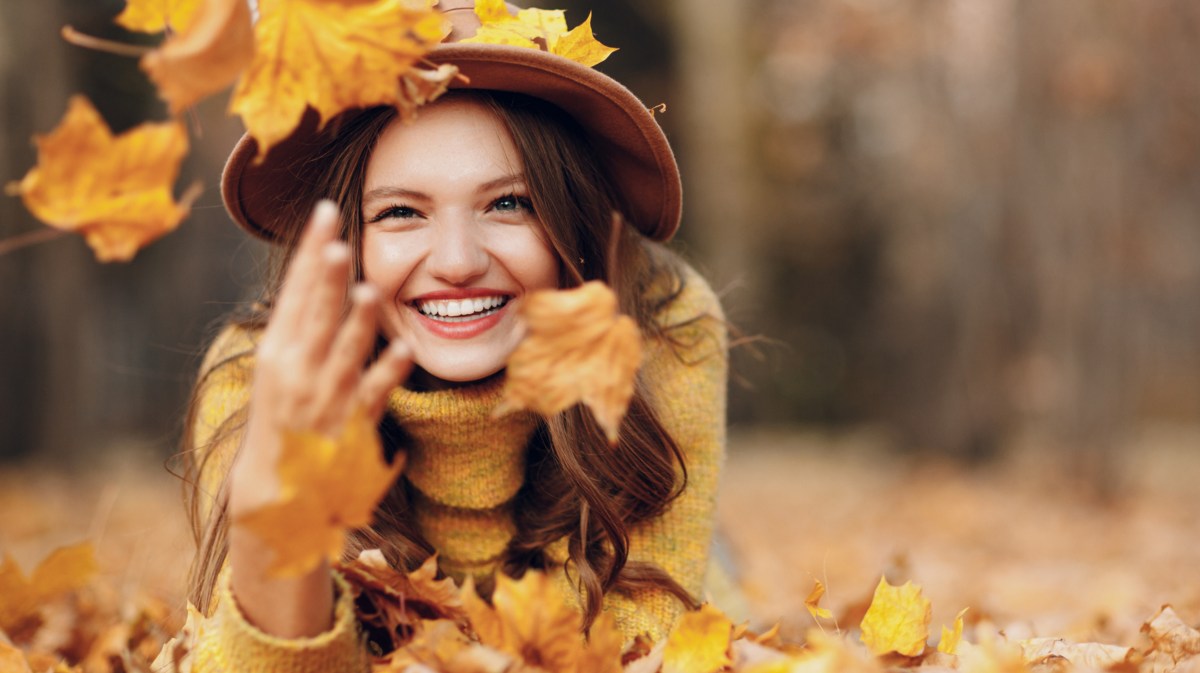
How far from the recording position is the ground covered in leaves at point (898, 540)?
2.19 metres

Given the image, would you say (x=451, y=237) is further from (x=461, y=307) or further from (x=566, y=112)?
(x=566, y=112)

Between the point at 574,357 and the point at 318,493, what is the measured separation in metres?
0.34

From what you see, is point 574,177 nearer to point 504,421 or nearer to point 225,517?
point 504,421

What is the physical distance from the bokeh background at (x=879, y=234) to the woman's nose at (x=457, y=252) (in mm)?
839

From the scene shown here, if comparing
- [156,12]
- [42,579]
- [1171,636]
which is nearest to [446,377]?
[156,12]

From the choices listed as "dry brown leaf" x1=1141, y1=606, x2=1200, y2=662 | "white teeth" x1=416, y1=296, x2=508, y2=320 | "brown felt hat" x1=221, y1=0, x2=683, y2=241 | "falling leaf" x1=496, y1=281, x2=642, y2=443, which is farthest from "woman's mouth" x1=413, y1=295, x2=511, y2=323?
"dry brown leaf" x1=1141, y1=606, x2=1200, y2=662

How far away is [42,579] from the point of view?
1849mm

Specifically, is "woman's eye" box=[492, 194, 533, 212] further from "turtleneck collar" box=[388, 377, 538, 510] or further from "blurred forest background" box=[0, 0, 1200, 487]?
"blurred forest background" box=[0, 0, 1200, 487]

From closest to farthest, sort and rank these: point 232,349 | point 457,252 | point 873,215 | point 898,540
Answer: point 457,252, point 232,349, point 898,540, point 873,215

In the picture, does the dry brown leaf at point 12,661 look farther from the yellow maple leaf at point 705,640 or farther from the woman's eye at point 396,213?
the yellow maple leaf at point 705,640

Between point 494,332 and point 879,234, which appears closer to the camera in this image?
point 494,332

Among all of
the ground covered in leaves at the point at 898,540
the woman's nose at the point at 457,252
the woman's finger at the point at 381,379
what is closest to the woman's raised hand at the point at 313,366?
the woman's finger at the point at 381,379

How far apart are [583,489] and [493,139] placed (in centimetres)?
59

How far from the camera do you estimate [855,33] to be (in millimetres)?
7805
